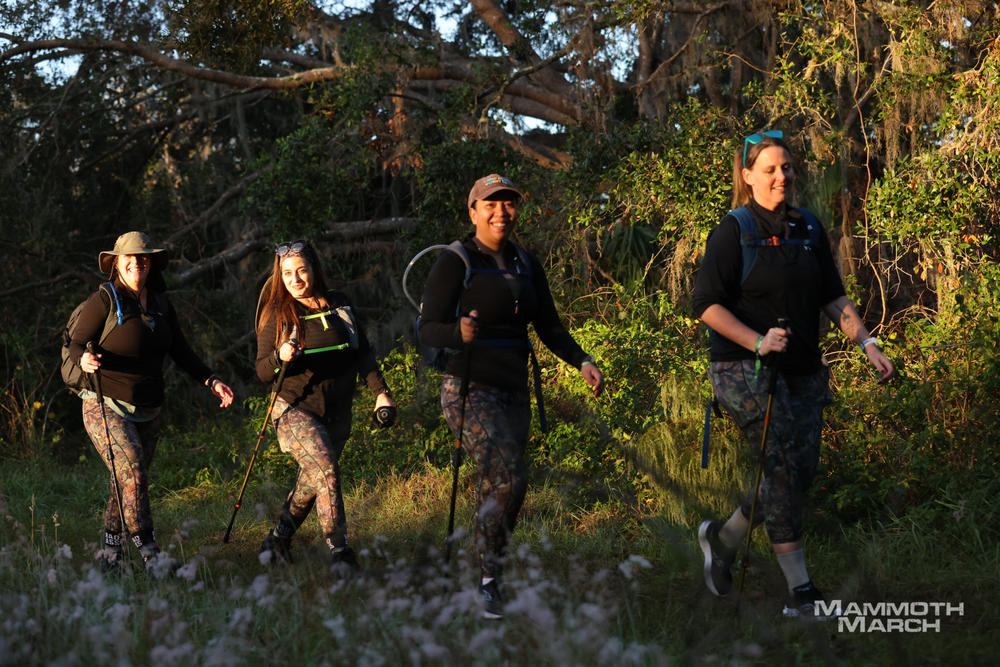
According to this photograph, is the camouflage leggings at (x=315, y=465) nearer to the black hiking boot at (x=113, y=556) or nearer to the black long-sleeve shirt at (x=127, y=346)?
the black long-sleeve shirt at (x=127, y=346)

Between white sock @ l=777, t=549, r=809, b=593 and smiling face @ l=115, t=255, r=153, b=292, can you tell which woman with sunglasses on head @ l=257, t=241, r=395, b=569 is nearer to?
smiling face @ l=115, t=255, r=153, b=292

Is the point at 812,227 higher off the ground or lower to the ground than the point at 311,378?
higher

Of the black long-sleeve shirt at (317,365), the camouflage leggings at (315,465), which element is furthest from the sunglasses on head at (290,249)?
the camouflage leggings at (315,465)

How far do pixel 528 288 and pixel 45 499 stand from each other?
20.8ft

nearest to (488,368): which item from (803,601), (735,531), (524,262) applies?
(524,262)

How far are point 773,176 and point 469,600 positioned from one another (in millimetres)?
2170

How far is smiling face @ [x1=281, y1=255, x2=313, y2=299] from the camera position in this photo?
19.0 feet

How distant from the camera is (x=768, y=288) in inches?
176

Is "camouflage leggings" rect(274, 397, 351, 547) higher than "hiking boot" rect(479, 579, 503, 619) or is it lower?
higher

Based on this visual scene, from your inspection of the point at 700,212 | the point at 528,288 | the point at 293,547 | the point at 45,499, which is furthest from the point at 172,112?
the point at 528,288

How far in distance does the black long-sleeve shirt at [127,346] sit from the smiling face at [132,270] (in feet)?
0.15

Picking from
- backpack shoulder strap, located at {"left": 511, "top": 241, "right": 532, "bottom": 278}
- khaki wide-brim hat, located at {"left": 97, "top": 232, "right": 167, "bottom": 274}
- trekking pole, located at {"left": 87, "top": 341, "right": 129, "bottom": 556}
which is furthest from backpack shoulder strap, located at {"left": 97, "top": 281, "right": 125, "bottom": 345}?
backpack shoulder strap, located at {"left": 511, "top": 241, "right": 532, "bottom": 278}

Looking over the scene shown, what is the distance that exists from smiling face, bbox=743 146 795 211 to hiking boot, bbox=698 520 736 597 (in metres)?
1.41

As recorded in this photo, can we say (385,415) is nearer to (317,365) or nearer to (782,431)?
(317,365)
